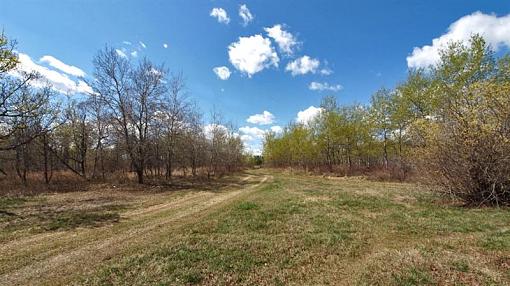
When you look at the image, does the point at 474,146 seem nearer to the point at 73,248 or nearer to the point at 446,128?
the point at 446,128

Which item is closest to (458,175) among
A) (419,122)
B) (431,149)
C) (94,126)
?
(431,149)

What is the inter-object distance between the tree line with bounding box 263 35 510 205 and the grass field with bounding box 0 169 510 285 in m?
1.59

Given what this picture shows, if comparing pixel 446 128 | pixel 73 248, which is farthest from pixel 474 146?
pixel 73 248

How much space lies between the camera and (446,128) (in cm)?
1164

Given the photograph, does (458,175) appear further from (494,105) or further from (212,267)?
(212,267)

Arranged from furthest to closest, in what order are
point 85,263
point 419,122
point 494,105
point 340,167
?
point 340,167 → point 419,122 → point 494,105 → point 85,263

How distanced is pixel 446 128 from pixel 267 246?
34.7ft

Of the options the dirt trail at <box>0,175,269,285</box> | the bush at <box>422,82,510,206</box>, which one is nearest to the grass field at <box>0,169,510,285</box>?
the dirt trail at <box>0,175,269,285</box>

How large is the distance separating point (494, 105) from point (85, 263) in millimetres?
15865

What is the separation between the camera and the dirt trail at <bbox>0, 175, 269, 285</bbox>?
18.8ft

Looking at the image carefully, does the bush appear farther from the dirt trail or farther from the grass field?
the dirt trail

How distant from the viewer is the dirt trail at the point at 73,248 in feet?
18.8

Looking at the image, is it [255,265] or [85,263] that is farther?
[85,263]

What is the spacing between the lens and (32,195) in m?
17.8
